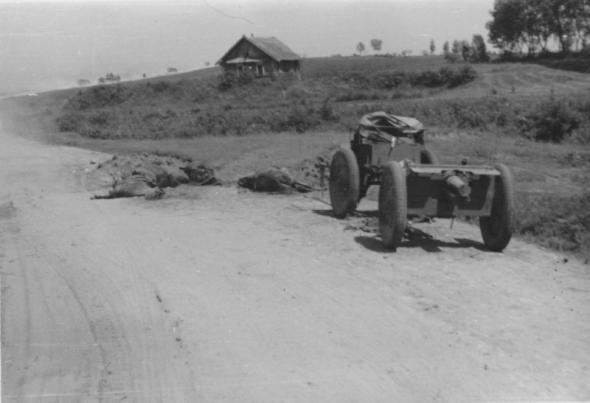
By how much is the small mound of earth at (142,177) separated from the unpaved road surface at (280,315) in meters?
2.61

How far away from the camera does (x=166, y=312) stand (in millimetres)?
7207

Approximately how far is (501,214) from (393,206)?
1662mm

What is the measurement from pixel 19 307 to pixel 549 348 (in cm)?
556

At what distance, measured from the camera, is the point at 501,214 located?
30.9 ft

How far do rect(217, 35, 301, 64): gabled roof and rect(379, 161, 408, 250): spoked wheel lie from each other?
53003 mm

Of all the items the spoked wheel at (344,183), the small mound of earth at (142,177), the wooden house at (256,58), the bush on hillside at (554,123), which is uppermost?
the wooden house at (256,58)

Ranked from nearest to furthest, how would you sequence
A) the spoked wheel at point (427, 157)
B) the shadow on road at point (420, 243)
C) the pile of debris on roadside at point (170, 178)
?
the shadow on road at point (420, 243)
the spoked wheel at point (427, 157)
the pile of debris on roadside at point (170, 178)

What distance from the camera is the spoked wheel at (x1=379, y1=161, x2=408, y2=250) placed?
Answer: 8898mm

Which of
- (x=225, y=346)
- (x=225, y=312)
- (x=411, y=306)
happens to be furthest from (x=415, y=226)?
(x=225, y=346)

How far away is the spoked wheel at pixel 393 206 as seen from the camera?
890 cm

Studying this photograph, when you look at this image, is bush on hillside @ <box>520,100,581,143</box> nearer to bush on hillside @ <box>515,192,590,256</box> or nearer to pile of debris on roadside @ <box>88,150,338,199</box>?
pile of debris on roadside @ <box>88,150,338,199</box>

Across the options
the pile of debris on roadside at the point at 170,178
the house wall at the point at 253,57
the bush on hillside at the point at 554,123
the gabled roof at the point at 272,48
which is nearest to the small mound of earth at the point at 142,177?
the pile of debris on roadside at the point at 170,178

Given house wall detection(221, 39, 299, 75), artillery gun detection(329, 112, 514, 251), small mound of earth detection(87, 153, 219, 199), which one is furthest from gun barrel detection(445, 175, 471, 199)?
house wall detection(221, 39, 299, 75)

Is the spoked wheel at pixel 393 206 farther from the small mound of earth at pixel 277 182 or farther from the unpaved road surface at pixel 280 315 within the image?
the small mound of earth at pixel 277 182
